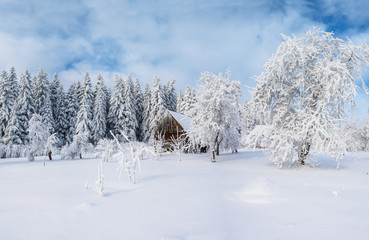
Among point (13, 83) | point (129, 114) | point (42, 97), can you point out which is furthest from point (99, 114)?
point (13, 83)

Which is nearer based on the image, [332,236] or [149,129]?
[332,236]

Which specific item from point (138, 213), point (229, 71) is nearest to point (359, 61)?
point (229, 71)

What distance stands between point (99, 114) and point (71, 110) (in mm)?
4973

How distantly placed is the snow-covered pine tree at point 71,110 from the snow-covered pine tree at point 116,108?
19.7ft

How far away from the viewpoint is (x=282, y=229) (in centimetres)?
473

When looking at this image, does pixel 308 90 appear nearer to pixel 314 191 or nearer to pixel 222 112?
pixel 222 112

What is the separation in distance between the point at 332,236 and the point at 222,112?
18073 mm

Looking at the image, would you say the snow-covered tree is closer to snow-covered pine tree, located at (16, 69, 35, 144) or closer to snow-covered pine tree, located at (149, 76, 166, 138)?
snow-covered pine tree, located at (16, 69, 35, 144)

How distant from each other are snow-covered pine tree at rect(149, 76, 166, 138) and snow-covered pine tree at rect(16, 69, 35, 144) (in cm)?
1936

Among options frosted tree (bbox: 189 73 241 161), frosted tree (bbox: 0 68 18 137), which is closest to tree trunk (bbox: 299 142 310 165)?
frosted tree (bbox: 189 73 241 161)

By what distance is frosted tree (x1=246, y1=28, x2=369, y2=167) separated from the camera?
1452cm

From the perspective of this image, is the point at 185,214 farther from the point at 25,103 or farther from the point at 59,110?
the point at 59,110

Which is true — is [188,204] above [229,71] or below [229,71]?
below

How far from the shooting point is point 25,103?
35188 millimetres
